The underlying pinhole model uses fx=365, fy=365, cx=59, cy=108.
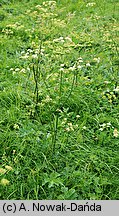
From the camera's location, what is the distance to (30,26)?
5.23m

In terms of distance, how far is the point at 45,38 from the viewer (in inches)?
190

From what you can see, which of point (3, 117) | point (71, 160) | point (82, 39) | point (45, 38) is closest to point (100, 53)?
point (82, 39)

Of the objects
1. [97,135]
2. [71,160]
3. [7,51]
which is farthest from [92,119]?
[7,51]

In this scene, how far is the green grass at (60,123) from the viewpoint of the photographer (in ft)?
8.28

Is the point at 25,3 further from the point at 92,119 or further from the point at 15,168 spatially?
the point at 15,168

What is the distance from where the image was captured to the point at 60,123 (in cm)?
303

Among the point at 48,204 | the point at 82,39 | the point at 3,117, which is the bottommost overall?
the point at 48,204

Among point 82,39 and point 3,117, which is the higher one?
point 82,39

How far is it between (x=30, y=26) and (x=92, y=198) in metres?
3.38

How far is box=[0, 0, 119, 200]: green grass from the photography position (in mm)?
2523

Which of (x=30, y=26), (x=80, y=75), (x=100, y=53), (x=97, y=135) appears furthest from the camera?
(x=30, y=26)

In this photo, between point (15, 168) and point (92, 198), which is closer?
point (92, 198)

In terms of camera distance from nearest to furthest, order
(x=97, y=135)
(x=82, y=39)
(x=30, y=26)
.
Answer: (x=97, y=135) < (x=82, y=39) < (x=30, y=26)

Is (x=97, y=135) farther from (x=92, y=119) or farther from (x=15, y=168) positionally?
(x=15, y=168)
